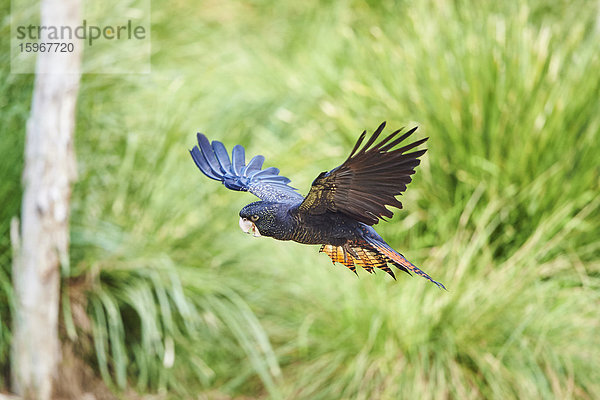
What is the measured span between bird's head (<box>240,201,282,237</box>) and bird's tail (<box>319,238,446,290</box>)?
5 centimetres

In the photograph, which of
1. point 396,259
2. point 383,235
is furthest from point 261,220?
point 383,235

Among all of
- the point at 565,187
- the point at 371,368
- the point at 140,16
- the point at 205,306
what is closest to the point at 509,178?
the point at 565,187

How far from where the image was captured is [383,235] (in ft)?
10.4

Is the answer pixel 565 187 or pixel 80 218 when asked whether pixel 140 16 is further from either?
pixel 565 187

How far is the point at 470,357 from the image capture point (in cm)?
289

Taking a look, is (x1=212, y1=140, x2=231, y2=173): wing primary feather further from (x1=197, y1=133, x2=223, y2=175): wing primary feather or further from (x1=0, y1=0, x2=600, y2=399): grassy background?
(x1=0, y1=0, x2=600, y2=399): grassy background

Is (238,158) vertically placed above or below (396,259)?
above

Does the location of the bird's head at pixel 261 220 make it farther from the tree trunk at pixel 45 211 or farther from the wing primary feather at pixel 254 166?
the tree trunk at pixel 45 211

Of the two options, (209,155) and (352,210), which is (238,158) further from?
(352,210)

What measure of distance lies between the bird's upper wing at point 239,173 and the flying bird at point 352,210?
9cm

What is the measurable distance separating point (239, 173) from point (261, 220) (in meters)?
0.27

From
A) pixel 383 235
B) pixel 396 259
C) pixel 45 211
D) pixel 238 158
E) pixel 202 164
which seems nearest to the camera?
pixel 396 259

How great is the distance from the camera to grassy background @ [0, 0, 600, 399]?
2.86 m

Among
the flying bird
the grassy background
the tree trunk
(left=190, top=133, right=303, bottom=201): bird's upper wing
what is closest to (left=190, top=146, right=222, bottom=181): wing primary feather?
(left=190, top=133, right=303, bottom=201): bird's upper wing
